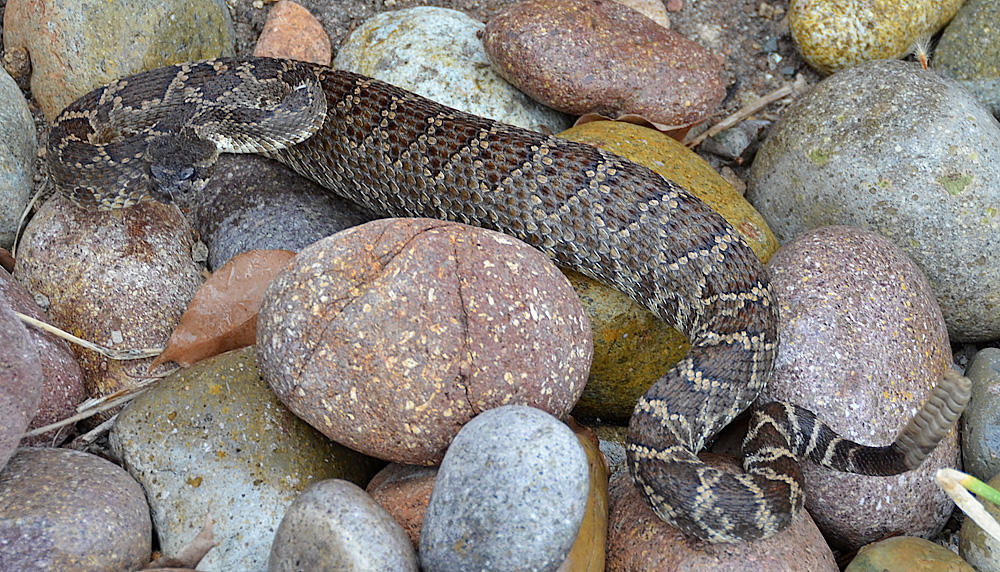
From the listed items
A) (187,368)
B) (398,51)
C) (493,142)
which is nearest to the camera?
(187,368)

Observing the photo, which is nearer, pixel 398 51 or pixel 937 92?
pixel 937 92

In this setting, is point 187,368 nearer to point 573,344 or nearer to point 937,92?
point 573,344

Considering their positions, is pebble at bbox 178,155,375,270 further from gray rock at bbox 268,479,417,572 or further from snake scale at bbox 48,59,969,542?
gray rock at bbox 268,479,417,572

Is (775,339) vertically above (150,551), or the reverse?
(775,339)

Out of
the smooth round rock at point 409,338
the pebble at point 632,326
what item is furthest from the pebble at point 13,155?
the pebble at point 632,326

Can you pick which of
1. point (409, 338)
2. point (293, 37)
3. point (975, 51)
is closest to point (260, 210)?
point (293, 37)

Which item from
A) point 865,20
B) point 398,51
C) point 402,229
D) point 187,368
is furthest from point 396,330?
point 865,20

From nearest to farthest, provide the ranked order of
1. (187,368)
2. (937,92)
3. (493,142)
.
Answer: (187,368) → (493,142) → (937,92)
